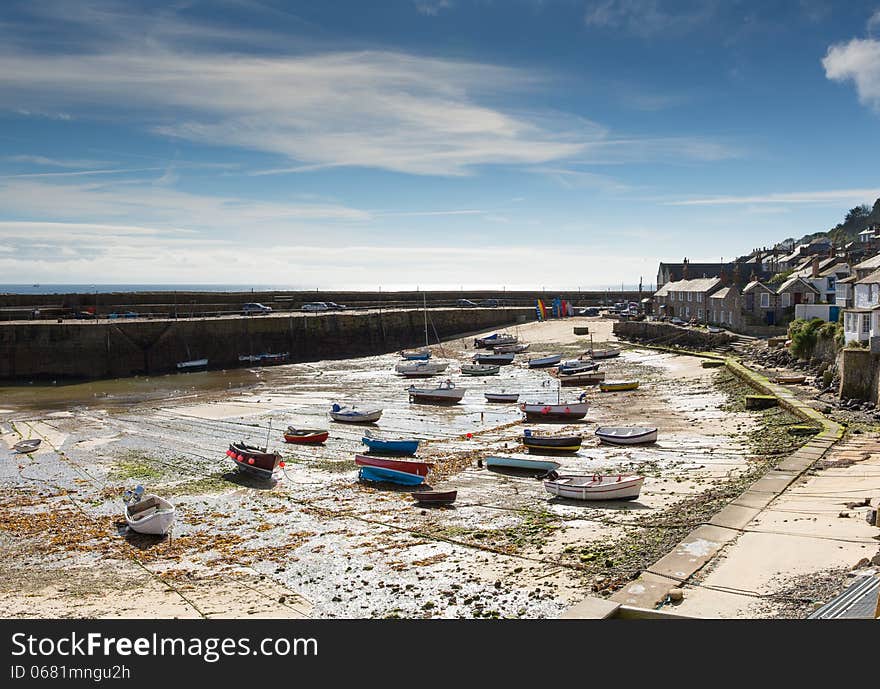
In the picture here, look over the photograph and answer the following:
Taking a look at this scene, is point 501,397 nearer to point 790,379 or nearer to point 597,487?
point 790,379

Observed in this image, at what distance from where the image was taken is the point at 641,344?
59.0 metres

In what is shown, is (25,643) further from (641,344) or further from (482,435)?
(641,344)

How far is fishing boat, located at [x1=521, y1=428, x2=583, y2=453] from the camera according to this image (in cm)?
2683

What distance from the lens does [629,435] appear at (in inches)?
1092

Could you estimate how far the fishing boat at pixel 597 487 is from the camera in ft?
65.1

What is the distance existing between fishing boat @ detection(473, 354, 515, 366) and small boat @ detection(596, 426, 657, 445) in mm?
27164

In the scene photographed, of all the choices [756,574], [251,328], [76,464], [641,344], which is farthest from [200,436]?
[641,344]

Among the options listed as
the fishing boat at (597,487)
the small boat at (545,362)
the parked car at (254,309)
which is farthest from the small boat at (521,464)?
the parked car at (254,309)

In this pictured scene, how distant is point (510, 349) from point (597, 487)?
4106 centimetres

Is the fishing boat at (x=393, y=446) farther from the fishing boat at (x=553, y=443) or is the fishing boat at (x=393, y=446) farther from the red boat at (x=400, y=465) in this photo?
the fishing boat at (x=553, y=443)

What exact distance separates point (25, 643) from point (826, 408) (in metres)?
28.8

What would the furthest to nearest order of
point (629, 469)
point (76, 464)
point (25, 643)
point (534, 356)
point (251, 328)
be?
point (251, 328) → point (534, 356) → point (76, 464) → point (629, 469) → point (25, 643)

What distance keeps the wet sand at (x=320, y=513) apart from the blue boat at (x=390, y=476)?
0.58 m

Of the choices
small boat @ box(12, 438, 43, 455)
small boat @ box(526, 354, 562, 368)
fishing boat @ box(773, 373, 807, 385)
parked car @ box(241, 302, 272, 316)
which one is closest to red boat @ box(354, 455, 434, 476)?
small boat @ box(12, 438, 43, 455)
